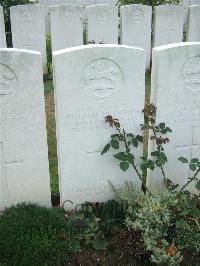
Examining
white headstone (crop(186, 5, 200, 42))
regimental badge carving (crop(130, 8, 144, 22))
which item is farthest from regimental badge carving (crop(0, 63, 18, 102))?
white headstone (crop(186, 5, 200, 42))

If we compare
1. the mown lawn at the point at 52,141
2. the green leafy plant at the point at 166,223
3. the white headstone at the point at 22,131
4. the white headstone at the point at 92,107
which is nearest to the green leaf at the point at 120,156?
the white headstone at the point at 92,107

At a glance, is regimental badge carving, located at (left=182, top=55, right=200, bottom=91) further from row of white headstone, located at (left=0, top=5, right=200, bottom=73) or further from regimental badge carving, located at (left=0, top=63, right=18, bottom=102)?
row of white headstone, located at (left=0, top=5, right=200, bottom=73)

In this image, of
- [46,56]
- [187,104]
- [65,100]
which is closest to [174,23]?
[46,56]

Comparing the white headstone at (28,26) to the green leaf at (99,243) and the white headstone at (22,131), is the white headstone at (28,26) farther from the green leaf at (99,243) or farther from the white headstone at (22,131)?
the green leaf at (99,243)

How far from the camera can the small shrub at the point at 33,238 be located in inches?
124

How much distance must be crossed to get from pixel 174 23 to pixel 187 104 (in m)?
5.55

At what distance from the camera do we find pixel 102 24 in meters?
8.27

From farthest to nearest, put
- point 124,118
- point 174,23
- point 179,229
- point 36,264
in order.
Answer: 1. point 174,23
2. point 124,118
3. point 179,229
4. point 36,264

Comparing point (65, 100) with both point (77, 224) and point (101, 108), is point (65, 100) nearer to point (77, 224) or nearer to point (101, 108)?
point (101, 108)

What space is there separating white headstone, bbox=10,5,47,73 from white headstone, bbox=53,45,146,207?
5251 mm

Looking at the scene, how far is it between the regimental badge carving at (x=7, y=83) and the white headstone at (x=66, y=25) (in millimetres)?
5192

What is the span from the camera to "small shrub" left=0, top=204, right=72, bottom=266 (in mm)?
3158

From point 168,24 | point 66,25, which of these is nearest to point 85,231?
point 66,25

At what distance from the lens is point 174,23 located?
8.72 metres
